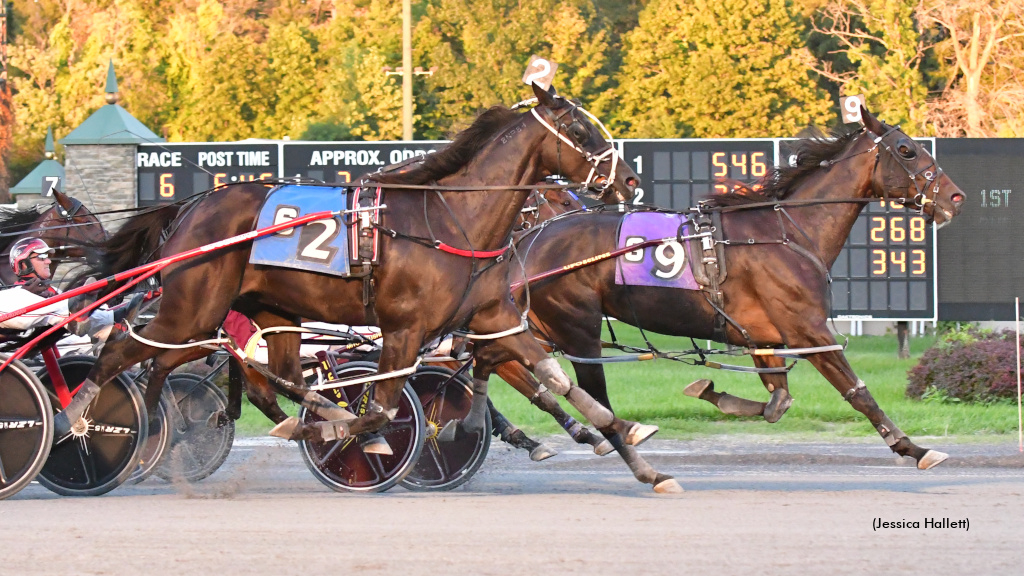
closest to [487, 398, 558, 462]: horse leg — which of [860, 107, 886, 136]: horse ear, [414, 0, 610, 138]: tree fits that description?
[860, 107, 886, 136]: horse ear

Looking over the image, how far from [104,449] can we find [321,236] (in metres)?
1.78

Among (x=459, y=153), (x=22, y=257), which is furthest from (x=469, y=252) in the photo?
(x=22, y=257)

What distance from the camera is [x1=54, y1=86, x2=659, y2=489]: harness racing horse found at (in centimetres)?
754

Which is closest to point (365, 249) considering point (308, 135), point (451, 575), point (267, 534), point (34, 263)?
point (267, 534)

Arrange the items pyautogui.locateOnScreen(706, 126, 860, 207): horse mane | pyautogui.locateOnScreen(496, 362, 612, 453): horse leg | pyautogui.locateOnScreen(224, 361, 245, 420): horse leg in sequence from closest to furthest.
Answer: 1. pyautogui.locateOnScreen(496, 362, 612, 453): horse leg
2. pyautogui.locateOnScreen(224, 361, 245, 420): horse leg
3. pyautogui.locateOnScreen(706, 126, 860, 207): horse mane

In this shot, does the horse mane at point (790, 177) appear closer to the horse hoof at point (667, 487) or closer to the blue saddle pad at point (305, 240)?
the horse hoof at point (667, 487)

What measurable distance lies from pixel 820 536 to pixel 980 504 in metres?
1.41

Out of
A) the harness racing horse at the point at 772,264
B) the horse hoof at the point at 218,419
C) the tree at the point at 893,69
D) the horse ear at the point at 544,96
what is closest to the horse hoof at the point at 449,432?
the harness racing horse at the point at 772,264

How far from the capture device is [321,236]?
7664mm

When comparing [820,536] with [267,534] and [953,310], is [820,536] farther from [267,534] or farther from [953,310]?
[953,310]

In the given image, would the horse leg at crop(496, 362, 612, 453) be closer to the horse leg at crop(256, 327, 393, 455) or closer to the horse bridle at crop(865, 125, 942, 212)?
the horse leg at crop(256, 327, 393, 455)

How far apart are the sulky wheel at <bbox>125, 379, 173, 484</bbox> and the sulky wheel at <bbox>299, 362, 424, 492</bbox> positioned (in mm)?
831

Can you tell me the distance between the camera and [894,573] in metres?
5.61

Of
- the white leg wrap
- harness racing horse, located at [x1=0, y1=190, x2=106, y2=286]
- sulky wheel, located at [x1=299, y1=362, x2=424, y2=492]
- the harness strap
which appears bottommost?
sulky wheel, located at [x1=299, y1=362, x2=424, y2=492]
